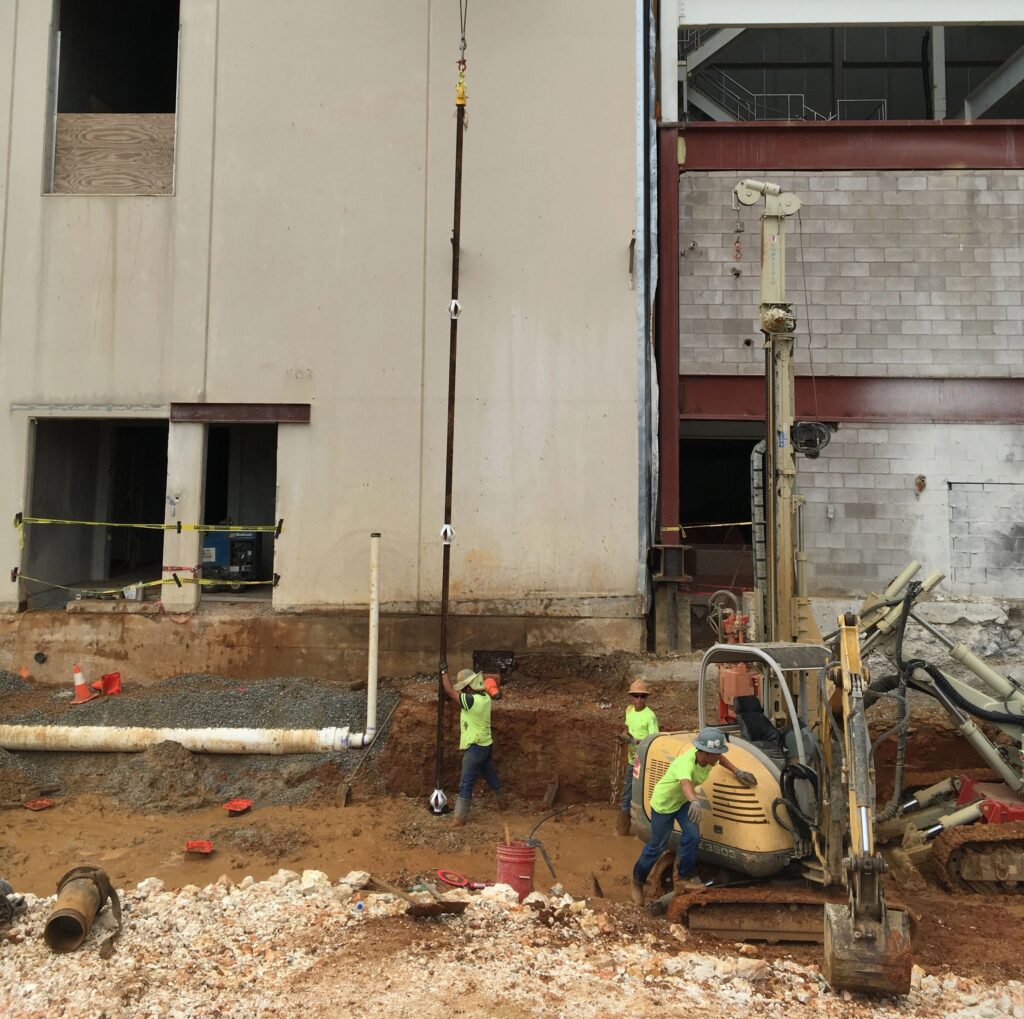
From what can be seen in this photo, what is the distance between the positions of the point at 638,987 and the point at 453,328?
6.79 metres

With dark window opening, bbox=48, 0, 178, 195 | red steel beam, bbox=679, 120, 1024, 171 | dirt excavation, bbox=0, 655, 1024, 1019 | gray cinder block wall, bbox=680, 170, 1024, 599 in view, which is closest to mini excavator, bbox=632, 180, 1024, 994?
dirt excavation, bbox=0, 655, 1024, 1019

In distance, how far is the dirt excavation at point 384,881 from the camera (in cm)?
509

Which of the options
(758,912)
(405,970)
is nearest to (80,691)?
(405,970)

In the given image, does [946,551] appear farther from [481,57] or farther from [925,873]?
[481,57]

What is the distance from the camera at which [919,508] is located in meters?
11.8

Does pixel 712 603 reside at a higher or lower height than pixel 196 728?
higher

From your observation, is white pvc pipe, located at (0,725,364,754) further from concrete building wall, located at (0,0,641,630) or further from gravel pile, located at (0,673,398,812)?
concrete building wall, located at (0,0,641,630)

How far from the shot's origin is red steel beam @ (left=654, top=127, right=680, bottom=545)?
12.1 meters

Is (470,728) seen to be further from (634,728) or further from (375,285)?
(375,285)

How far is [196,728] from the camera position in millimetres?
10031

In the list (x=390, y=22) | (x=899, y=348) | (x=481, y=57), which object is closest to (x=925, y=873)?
(x=899, y=348)

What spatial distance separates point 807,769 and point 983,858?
2.52 metres

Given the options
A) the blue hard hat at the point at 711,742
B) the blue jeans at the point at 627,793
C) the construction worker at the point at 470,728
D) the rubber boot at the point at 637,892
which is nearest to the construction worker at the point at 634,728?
the blue jeans at the point at 627,793

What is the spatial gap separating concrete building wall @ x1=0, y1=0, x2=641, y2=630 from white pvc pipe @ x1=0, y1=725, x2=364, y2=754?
8.10ft
